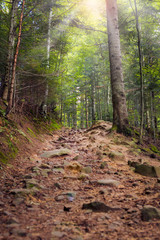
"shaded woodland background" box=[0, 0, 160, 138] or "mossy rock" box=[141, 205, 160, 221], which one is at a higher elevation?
"shaded woodland background" box=[0, 0, 160, 138]

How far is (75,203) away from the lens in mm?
2174

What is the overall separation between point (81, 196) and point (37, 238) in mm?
1127

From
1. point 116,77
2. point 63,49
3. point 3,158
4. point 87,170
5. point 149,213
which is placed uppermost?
point 63,49

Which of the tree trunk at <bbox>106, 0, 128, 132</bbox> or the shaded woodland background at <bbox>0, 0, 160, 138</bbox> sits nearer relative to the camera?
the tree trunk at <bbox>106, 0, 128, 132</bbox>

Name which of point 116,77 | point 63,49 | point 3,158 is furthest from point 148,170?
point 63,49

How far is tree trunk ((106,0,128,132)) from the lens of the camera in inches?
257

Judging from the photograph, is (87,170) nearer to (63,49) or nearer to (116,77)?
(116,77)

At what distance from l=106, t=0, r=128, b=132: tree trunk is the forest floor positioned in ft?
9.36

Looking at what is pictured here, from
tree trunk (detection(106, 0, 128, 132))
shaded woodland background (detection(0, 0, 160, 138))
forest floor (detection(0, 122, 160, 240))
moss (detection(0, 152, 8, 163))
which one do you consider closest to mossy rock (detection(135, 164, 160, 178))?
forest floor (detection(0, 122, 160, 240))

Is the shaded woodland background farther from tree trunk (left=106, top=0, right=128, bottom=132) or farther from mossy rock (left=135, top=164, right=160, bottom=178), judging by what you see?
mossy rock (left=135, top=164, right=160, bottom=178)

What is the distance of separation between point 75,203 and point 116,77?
19.2 feet

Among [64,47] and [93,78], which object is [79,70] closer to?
[93,78]

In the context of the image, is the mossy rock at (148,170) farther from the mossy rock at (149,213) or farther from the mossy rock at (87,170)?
the mossy rock at (149,213)

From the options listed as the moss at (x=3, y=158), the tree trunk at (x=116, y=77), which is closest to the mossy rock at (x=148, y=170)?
the moss at (x=3, y=158)
